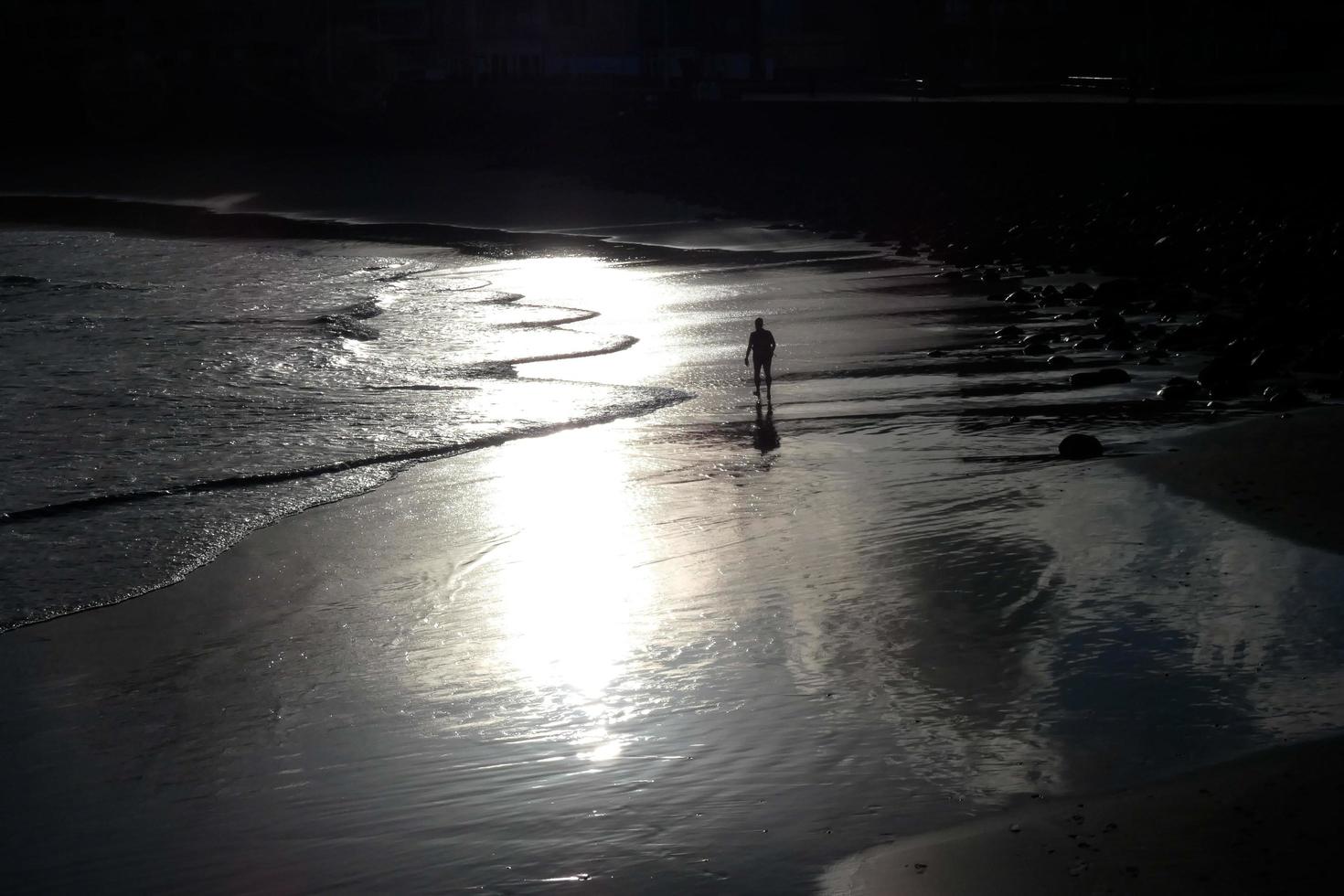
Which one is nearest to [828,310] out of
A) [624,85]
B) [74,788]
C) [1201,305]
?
[1201,305]

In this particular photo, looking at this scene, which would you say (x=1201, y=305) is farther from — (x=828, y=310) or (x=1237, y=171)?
(x=1237, y=171)

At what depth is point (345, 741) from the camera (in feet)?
20.4

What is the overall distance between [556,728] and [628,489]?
13.8 ft

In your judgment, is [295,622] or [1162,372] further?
[1162,372]

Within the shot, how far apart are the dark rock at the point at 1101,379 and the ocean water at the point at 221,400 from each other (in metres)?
3.87

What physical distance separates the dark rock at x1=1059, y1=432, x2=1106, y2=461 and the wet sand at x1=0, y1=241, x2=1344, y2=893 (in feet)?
0.58

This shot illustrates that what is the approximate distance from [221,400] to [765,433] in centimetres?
566

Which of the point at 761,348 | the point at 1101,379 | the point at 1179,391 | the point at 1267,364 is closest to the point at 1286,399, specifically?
the point at 1179,391

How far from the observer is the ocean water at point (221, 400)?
9578 mm

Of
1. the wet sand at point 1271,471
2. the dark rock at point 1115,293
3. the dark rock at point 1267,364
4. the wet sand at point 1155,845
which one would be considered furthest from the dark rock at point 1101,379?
the wet sand at point 1155,845

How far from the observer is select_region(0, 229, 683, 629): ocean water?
958 cm

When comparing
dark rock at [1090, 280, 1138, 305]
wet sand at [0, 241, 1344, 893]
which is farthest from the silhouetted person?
dark rock at [1090, 280, 1138, 305]

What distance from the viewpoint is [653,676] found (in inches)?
268

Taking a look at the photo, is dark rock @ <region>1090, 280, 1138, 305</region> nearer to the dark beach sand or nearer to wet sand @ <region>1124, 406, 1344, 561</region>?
wet sand @ <region>1124, 406, 1344, 561</region>
